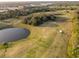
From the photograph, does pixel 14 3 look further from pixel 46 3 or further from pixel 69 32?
pixel 69 32

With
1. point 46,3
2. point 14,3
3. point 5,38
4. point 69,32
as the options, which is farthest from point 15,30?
point 69,32

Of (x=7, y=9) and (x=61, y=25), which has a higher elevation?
(x=7, y=9)

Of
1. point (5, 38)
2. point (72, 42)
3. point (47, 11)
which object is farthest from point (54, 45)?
point (5, 38)

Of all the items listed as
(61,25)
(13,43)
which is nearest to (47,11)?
(61,25)

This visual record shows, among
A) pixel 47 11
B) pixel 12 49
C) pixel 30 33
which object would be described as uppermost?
pixel 47 11

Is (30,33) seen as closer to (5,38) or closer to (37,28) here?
(37,28)

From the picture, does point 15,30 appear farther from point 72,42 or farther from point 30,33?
point 72,42

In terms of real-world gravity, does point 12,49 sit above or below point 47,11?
below
